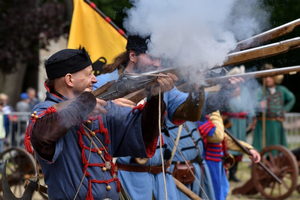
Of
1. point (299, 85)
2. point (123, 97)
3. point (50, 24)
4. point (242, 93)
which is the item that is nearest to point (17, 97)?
point (50, 24)

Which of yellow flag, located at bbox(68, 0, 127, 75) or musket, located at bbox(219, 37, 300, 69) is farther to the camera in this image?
yellow flag, located at bbox(68, 0, 127, 75)

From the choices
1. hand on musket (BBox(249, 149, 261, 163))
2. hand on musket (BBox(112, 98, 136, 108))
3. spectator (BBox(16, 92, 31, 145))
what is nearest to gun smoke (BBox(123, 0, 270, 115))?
hand on musket (BBox(112, 98, 136, 108))

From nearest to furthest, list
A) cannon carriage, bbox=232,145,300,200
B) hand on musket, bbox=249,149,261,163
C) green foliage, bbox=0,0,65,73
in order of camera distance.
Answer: hand on musket, bbox=249,149,261,163
cannon carriage, bbox=232,145,300,200
green foliage, bbox=0,0,65,73

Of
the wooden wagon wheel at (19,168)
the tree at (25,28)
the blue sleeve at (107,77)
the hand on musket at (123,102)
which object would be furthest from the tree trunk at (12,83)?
the hand on musket at (123,102)

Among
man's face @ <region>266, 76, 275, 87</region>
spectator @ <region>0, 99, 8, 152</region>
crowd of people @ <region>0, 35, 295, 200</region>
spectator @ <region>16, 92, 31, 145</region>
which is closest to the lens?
crowd of people @ <region>0, 35, 295, 200</region>

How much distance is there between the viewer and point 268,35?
8.74 feet

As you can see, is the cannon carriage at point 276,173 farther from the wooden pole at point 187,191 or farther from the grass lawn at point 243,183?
the wooden pole at point 187,191

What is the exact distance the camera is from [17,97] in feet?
48.3

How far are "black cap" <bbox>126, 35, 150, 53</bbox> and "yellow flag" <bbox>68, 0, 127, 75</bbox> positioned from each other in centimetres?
208

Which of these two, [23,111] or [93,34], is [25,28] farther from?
[93,34]

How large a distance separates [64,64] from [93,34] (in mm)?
2939

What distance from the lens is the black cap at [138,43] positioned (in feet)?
9.10

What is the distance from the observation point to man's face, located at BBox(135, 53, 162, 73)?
2667 mm

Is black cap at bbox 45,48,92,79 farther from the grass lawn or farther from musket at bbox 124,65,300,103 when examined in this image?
the grass lawn
